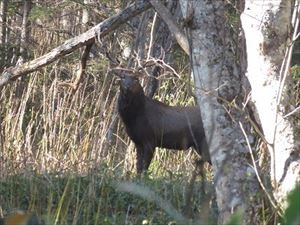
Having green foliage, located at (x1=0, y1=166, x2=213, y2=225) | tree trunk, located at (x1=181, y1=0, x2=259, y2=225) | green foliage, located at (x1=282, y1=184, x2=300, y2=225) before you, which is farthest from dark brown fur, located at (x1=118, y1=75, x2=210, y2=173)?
green foliage, located at (x1=282, y1=184, x2=300, y2=225)

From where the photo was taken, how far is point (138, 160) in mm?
11242

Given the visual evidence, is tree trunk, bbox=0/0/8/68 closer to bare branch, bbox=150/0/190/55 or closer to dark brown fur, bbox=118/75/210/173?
dark brown fur, bbox=118/75/210/173

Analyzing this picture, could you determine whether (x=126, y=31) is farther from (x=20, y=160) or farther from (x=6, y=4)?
(x=20, y=160)

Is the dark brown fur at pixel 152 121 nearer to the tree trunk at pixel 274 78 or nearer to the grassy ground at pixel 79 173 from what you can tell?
the grassy ground at pixel 79 173

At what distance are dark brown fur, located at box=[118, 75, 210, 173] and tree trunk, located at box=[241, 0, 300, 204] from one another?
490 cm

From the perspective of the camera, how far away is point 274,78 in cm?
660

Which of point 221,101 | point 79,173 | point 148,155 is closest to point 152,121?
point 148,155

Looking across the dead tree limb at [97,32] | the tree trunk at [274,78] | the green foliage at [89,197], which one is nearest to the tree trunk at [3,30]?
the dead tree limb at [97,32]

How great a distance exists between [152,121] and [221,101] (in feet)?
19.9

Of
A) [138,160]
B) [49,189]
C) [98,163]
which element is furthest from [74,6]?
[49,189]

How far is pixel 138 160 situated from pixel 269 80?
4810mm

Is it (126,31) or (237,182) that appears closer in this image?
(237,182)

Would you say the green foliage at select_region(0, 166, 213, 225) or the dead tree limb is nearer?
the green foliage at select_region(0, 166, 213, 225)

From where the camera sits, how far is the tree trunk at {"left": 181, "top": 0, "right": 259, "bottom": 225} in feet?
20.4
